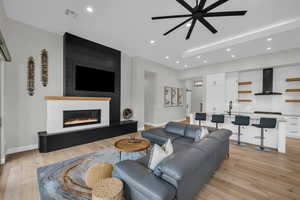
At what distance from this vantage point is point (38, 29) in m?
3.44

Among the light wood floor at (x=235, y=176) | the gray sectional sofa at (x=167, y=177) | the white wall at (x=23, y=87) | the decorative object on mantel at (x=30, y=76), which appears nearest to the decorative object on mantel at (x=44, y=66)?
the white wall at (x=23, y=87)

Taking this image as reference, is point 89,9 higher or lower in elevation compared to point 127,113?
higher

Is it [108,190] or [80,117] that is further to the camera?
[80,117]

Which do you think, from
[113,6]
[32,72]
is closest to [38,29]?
[32,72]

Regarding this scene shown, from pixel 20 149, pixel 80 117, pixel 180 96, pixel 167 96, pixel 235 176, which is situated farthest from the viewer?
pixel 180 96

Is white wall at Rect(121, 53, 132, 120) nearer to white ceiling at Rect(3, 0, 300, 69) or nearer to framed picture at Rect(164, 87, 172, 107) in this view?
white ceiling at Rect(3, 0, 300, 69)

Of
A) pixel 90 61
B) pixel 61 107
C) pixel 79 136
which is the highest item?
pixel 90 61

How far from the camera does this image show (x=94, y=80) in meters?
4.41

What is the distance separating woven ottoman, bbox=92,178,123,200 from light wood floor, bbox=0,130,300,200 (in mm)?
1218

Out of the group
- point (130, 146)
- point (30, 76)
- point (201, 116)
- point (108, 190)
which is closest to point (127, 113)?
point (130, 146)

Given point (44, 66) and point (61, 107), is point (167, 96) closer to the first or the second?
point (61, 107)

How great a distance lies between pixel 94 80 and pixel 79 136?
1.94 m

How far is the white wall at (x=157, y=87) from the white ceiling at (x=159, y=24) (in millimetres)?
1177

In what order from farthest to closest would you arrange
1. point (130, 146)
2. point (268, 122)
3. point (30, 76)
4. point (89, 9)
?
point (268, 122) → point (30, 76) → point (89, 9) → point (130, 146)
